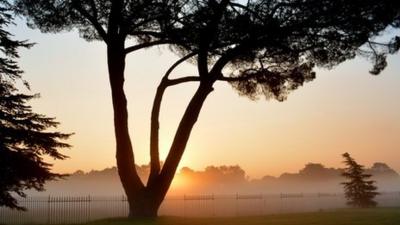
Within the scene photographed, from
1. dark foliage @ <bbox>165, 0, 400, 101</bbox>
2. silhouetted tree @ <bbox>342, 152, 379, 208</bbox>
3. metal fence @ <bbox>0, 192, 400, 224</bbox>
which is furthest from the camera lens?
silhouetted tree @ <bbox>342, 152, 379, 208</bbox>

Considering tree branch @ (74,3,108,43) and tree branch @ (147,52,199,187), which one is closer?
tree branch @ (147,52,199,187)

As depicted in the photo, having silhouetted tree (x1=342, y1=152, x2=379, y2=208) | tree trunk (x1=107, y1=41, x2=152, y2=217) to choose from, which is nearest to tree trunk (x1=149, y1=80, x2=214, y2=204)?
tree trunk (x1=107, y1=41, x2=152, y2=217)

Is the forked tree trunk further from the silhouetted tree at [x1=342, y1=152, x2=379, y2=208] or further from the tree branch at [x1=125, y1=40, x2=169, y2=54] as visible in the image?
the silhouetted tree at [x1=342, y1=152, x2=379, y2=208]

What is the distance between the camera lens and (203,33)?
1764 cm

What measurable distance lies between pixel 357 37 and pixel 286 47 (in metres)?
2.43

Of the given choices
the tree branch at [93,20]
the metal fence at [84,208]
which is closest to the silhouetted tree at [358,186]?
the metal fence at [84,208]

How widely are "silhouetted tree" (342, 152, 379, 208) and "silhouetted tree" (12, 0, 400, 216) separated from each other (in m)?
23.6

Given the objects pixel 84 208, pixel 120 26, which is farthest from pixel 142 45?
pixel 84 208

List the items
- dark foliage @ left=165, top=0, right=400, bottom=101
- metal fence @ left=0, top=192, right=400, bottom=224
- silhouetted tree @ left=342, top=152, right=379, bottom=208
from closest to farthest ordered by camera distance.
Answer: dark foliage @ left=165, top=0, right=400, bottom=101 → metal fence @ left=0, top=192, right=400, bottom=224 → silhouetted tree @ left=342, top=152, right=379, bottom=208

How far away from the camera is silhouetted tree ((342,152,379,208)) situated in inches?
1599

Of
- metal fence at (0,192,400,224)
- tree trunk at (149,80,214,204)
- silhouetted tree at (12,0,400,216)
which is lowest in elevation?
metal fence at (0,192,400,224)

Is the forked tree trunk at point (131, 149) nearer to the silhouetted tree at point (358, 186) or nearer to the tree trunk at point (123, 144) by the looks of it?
the tree trunk at point (123, 144)

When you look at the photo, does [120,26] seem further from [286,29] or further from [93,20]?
[286,29]

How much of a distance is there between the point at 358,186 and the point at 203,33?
92.0 ft
